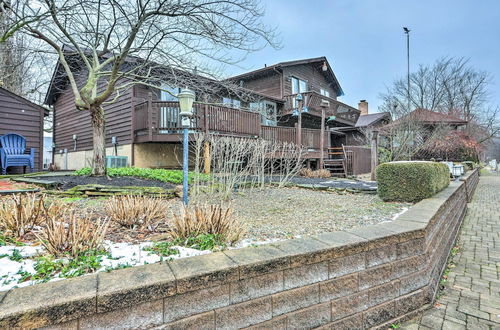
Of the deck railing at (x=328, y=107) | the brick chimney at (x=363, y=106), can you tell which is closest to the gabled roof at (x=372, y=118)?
the brick chimney at (x=363, y=106)

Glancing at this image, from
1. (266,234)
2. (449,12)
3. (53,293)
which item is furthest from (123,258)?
(449,12)

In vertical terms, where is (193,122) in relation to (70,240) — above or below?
above

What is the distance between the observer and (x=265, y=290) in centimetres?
177

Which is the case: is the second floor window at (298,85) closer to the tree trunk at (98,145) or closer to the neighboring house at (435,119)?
the neighboring house at (435,119)

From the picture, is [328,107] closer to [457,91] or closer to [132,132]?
[132,132]

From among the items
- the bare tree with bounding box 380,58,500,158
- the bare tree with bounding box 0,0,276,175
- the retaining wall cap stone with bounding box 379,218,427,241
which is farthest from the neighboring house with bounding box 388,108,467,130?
the retaining wall cap stone with bounding box 379,218,427,241

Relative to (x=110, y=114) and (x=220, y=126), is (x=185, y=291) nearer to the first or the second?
(x=220, y=126)

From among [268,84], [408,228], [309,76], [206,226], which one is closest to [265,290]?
[206,226]

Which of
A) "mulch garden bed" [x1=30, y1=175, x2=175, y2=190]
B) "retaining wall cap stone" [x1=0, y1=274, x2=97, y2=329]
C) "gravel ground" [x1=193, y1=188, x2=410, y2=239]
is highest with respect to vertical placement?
"mulch garden bed" [x1=30, y1=175, x2=175, y2=190]

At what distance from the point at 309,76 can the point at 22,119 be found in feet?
49.8

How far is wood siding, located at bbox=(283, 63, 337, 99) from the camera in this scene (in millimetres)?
16219

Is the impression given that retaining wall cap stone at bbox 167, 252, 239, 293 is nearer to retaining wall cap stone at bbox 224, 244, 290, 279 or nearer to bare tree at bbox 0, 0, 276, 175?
retaining wall cap stone at bbox 224, 244, 290, 279

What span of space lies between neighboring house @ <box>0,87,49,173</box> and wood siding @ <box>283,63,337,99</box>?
11.7 m

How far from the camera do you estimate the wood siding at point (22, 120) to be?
983 cm
